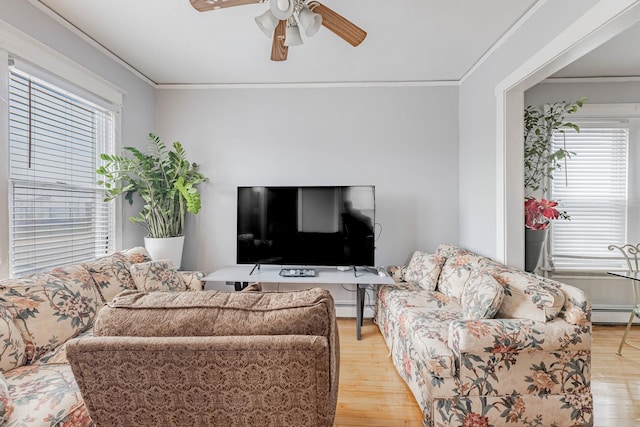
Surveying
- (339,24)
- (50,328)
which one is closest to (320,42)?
(339,24)

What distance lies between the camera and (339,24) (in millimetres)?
1771

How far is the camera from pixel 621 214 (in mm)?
3000

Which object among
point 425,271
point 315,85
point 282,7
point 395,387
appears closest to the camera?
point 282,7

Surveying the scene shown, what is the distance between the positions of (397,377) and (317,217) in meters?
1.56

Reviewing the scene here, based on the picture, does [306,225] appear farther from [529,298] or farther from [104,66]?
[104,66]

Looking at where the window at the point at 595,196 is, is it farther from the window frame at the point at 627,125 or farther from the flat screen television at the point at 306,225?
the flat screen television at the point at 306,225

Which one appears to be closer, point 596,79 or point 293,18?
point 293,18

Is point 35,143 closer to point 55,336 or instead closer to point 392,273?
point 55,336

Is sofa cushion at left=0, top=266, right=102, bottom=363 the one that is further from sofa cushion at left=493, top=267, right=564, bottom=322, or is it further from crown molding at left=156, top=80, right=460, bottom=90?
sofa cushion at left=493, top=267, right=564, bottom=322

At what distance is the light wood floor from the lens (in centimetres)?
176

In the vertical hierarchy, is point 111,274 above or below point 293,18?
below

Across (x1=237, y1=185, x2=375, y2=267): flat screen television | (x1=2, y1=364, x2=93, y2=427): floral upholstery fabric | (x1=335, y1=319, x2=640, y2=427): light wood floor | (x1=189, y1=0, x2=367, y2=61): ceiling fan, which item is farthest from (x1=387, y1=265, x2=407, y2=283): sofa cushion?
(x1=2, y1=364, x2=93, y2=427): floral upholstery fabric

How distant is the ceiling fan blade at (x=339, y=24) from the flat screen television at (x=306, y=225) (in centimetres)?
140

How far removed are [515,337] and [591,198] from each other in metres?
2.49
